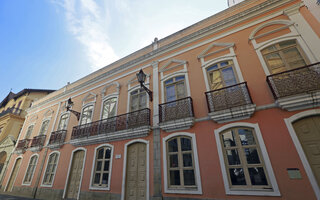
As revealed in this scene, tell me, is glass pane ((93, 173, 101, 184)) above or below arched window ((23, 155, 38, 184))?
below

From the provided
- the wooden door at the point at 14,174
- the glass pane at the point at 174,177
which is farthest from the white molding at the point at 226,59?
the wooden door at the point at 14,174

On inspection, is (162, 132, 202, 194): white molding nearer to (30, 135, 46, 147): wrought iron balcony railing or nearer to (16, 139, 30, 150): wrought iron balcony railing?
(30, 135, 46, 147): wrought iron balcony railing

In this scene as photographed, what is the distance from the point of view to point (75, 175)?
830 centimetres

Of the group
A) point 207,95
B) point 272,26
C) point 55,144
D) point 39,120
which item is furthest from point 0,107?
point 272,26

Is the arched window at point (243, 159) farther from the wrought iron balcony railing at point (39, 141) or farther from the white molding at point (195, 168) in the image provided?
the wrought iron balcony railing at point (39, 141)

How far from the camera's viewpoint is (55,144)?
31.8ft

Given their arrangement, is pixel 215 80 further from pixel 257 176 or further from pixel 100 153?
pixel 100 153

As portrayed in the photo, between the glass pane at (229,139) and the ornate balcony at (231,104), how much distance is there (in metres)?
0.50

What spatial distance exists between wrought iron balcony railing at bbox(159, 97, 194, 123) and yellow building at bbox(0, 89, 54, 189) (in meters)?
16.0

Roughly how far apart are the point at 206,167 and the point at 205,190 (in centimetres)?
73

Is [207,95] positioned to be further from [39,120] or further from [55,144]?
[39,120]

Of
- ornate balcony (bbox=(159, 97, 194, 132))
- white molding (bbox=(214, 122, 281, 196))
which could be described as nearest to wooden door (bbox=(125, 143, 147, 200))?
ornate balcony (bbox=(159, 97, 194, 132))

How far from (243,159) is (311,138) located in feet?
6.47

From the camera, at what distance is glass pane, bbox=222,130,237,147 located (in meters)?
5.10
